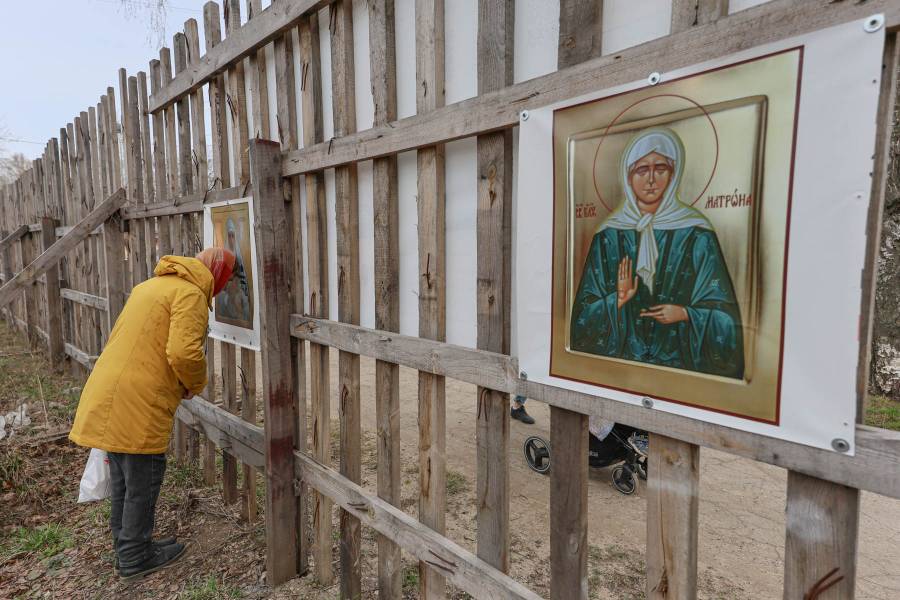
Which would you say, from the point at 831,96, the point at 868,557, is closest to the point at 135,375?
the point at 831,96

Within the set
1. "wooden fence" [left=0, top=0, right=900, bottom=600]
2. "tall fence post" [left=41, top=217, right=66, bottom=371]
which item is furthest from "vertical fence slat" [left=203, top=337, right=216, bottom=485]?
"tall fence post" [left=41, top=217, right=66, bottom=371]

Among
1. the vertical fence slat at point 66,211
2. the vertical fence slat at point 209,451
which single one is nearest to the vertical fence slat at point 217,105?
the vertical fence slat at point 209,451

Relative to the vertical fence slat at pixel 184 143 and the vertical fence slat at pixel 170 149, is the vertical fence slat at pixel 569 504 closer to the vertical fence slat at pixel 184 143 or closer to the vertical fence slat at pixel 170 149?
the vertical fence slat at pixel 184 143

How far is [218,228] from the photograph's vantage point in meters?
3.19

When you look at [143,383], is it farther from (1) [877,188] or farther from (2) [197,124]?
(1) [877,188]

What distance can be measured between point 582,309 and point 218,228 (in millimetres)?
2629

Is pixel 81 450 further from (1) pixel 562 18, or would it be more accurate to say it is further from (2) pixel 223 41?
(1) pixel 562 18

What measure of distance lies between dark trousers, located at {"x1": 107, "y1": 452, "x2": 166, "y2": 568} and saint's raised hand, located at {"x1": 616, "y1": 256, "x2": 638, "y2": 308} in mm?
2777

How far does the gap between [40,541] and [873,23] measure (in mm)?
4625

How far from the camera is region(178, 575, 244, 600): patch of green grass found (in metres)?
2.73

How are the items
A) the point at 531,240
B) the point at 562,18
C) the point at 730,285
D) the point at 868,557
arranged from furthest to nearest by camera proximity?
the point at 868,557
the point at 531,240
the point at 562,18
the point at 730,285

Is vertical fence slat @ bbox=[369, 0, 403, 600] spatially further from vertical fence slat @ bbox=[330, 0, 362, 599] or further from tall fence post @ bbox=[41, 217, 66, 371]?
tall fence post @ bbox=[41, 217, 66, 371]

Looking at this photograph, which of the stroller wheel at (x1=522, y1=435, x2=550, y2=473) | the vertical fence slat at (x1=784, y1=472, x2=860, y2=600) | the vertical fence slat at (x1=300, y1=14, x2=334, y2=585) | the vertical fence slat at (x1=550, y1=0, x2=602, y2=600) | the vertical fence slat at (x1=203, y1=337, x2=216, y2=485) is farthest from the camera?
the stroller wheel at (x1=522, y1=435, x2=550, y2=473)

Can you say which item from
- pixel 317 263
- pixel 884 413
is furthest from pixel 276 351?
pixel 884 413
